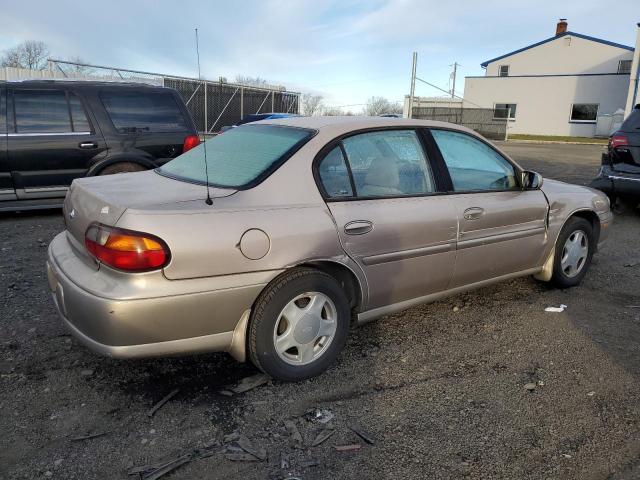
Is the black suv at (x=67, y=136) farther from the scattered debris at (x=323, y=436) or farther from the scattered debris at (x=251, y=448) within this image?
the scattered debris at (x=323, y=436)

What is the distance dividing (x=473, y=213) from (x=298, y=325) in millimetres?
1583

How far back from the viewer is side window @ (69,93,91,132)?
6797 mm

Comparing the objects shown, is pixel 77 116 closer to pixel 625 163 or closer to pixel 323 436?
pixel 323 436

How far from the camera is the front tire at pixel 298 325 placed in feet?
9.54

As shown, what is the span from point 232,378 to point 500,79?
38317 mm

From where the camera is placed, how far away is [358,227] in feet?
10.5

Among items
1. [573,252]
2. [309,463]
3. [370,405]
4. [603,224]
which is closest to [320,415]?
[370,405]

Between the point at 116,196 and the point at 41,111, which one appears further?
the point at 41,111

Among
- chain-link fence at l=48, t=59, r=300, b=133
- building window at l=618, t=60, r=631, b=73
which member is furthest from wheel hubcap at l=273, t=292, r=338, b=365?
building window at l=618, t=60, r=631, b=73

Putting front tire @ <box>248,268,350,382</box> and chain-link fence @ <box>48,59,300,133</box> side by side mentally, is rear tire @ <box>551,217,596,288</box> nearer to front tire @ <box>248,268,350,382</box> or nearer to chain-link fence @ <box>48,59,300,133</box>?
front tire @ <box>248,268,350,382</box>

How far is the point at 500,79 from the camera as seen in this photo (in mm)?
37125

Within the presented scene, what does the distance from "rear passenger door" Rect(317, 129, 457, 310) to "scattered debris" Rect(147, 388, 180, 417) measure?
128cm

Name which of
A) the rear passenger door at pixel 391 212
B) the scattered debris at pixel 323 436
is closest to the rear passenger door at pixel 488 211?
the rear passenger door at pixel 391 212

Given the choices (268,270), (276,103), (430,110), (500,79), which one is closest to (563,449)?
(268,270)
